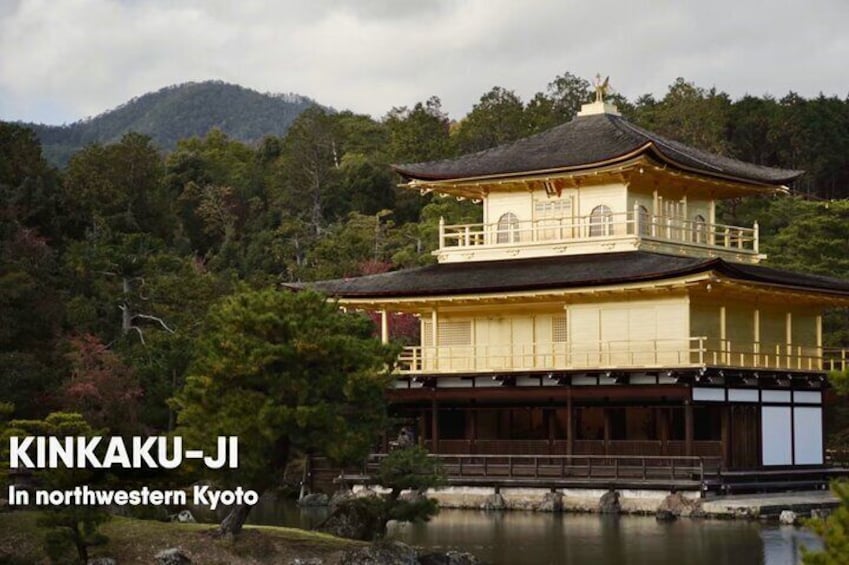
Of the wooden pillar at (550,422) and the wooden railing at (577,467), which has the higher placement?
the wooden pillar at (550,422)

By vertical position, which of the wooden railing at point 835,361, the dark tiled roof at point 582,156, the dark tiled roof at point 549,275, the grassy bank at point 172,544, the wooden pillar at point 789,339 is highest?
the dark tiled roof at point 582,156

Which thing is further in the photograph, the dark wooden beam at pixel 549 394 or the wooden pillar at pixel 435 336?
the wooden pillar at pixel 435 336

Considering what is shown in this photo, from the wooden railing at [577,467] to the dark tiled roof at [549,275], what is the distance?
13.2 ft

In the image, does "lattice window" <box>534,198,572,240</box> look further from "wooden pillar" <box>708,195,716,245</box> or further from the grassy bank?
the grassy bank

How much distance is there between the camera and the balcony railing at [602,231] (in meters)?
41.8

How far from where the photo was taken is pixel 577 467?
38.6 meters

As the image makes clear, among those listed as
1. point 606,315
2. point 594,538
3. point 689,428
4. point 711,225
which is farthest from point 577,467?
point 711,225

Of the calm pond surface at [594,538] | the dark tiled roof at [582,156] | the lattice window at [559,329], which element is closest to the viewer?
the calm pond surface at [594,538]

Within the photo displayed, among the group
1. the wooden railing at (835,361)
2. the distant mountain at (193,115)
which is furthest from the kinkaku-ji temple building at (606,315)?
the distant mountain at (193,115)

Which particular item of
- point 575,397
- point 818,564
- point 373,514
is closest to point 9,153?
point 575,397

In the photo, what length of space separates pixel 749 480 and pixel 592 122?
1136cm

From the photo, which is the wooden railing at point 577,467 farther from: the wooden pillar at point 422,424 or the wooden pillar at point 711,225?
the wooden pillar at point 711,225

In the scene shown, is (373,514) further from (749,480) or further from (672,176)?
(672,176)

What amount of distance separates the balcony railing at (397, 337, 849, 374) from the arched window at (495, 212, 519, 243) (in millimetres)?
3257
